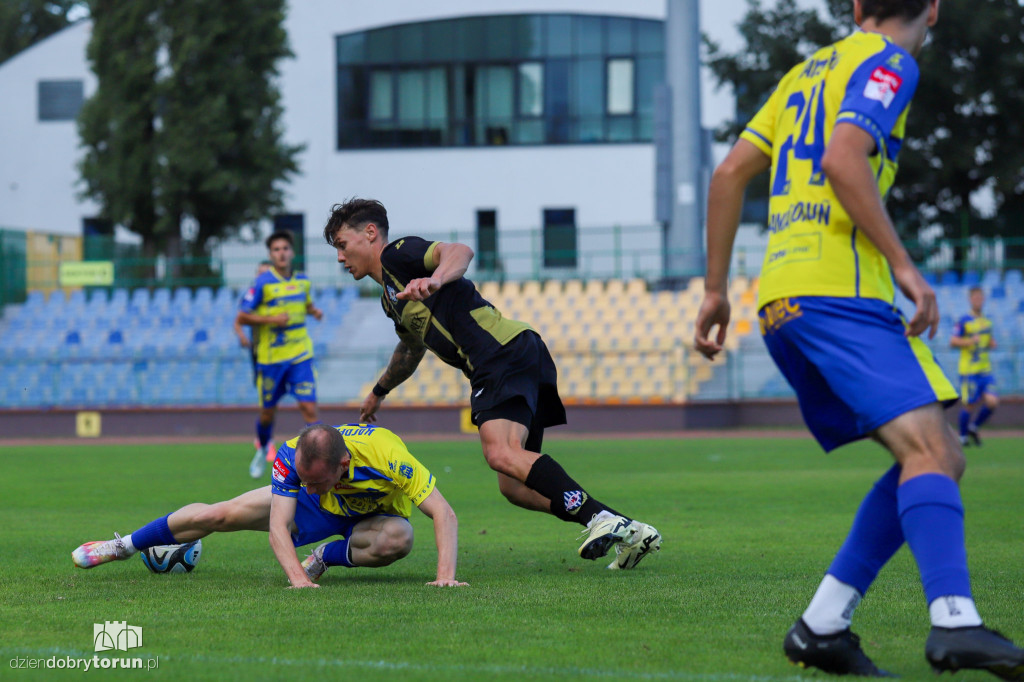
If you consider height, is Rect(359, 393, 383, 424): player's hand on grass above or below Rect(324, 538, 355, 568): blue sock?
above

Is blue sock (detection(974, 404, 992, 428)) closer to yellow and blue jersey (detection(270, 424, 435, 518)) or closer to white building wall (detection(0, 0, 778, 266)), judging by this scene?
yellow and blue jersey (detection(270, 424, 435, 518))

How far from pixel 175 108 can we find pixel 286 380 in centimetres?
2345

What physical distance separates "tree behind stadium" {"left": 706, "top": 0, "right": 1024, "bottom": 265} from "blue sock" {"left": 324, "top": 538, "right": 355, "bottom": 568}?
81.4ft

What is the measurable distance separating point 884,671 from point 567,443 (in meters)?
14.9

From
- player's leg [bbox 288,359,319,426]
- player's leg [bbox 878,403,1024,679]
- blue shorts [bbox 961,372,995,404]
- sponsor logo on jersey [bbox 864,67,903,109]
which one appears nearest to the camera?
player's leg [bbox 878,403,1024,679]

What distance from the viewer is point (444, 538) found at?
526cm

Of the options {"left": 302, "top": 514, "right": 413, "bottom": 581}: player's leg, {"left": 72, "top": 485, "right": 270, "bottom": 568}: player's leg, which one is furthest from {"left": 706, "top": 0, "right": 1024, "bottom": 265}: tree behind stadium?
{"left": 72, "top": 485, "right": 270, "bottom": 568}: player's leg

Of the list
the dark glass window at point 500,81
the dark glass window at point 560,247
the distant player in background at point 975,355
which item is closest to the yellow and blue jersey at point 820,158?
the distant player in background at point 975,355

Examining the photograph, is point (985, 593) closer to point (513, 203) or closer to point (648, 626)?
point (648, 626)

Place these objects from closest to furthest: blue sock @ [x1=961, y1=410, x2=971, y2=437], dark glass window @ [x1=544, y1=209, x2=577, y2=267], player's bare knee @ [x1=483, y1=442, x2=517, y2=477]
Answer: player's bare knee @ [x1=483, y1=442, x2=517, y2=477], blue sock @ [x1=961, y1=410, x2=971, y2=437], dark glass window @ [x1=544, y1=209, x2=577, y2=267]

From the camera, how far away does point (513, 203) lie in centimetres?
3856

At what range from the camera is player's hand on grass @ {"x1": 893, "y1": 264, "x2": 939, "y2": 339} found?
10.4 ft

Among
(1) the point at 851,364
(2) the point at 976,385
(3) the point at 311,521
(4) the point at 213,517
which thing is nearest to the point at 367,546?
(3) the point at 311,521

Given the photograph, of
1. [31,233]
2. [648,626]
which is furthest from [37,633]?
[31,233]
